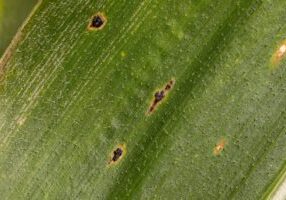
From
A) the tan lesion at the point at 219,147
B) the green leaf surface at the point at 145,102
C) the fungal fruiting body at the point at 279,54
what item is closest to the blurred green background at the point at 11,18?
the green leaf surface at the point at 145,102

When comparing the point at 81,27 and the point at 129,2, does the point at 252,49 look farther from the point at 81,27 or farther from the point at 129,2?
the point at 81,27

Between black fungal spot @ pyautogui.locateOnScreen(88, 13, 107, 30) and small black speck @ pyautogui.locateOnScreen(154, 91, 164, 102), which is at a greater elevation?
black fungal spot @ pyautogui.locateOnScreen(88, 13, 107, 30)

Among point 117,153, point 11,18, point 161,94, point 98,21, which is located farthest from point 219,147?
point 11,18

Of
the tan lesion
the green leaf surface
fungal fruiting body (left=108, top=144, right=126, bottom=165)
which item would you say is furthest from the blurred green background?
the tan lesion

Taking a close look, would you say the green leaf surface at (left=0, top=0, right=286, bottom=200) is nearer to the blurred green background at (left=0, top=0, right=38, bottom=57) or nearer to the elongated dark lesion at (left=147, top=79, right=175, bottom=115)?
the elongated dark lesion at (left=147, top=79, right=175, bottom=115)

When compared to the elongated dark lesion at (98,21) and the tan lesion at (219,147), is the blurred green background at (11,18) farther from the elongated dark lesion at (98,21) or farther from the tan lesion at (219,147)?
the tan lesion at (219,147)
